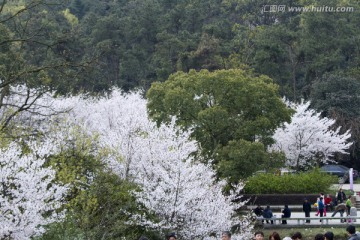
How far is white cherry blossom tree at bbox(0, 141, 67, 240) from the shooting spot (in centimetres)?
1541

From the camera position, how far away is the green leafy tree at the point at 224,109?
96.6ft

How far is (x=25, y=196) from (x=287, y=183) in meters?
20.6

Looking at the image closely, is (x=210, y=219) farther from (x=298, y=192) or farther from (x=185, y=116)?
(x=298, y=192)

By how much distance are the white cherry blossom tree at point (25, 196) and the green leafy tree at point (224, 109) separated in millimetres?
12794

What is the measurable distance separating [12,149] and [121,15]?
53508 mm

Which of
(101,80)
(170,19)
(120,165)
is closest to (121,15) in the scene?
(170,19)

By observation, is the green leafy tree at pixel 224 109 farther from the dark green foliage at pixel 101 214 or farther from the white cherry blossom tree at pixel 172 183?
the dark green foliage at pixel 101 214

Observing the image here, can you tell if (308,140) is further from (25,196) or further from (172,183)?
(25,196)

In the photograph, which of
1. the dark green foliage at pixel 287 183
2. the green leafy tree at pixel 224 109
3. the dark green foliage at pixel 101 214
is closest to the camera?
the dark green foliage at pixel 101 214

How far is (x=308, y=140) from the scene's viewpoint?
43.6 metres

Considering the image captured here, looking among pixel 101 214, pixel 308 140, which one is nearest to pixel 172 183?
pixel 101 214

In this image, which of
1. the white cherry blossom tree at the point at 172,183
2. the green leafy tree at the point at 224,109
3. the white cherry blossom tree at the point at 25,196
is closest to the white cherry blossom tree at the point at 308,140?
the green leafy tree at the point at 224,109

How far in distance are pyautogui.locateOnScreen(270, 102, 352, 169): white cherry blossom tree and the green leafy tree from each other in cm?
1241

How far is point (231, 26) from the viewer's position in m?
66.5
